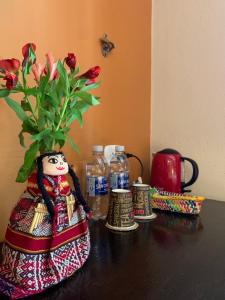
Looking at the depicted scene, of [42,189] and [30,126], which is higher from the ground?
[30,126]

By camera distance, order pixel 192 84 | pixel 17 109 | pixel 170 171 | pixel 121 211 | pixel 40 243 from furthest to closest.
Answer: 1. pixel 192 84
2. pixel 170 171
3. pixel 121 211
4. pixel 17 109
5. pixel 40 243

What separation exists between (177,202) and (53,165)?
580 millimetres

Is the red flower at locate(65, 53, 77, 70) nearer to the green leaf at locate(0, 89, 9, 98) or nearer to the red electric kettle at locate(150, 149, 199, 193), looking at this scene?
the green leaf at locate(0, 89, 9, 98)

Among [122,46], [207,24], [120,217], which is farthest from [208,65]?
[120,217]

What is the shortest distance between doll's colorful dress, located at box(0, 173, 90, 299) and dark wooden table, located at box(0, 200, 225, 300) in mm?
33

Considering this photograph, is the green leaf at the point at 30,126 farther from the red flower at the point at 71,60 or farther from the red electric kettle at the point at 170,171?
the red electric kettle at the point at 170,171

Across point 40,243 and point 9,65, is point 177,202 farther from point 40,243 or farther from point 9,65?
point 9,65


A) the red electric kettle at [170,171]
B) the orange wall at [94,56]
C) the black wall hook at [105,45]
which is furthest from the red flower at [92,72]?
the red electric kettle at [170,171]

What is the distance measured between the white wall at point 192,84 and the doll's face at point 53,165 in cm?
90

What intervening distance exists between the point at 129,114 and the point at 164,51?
39 centimetres

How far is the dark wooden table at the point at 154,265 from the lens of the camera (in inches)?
21.7

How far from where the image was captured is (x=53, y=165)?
0.62m

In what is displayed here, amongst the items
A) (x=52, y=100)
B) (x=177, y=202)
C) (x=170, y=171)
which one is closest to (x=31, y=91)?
(x=52, y=100)

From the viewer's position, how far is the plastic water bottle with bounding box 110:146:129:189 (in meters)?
1.02
